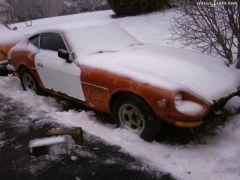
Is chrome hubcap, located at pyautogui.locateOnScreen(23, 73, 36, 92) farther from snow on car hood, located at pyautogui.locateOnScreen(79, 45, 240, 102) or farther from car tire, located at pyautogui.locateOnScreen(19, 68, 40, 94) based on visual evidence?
snow on car hood, located at pyautogui.locateOnScreen(79, 45, 240, 102)

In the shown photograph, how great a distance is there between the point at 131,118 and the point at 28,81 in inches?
111

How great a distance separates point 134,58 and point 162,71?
2.09 ft

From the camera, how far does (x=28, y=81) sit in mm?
6996

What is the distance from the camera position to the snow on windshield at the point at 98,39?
5.71 m

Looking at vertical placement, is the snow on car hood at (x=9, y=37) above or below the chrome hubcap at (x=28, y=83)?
above

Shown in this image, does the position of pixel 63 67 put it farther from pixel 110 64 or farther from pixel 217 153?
pixel 217 153

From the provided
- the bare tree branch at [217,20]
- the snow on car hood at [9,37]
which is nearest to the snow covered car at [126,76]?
the bare tree branch at [217,20]

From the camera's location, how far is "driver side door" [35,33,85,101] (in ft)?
18.2

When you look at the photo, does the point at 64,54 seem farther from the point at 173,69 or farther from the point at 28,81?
the point at 28,81

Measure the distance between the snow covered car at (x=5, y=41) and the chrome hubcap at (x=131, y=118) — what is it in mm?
4094

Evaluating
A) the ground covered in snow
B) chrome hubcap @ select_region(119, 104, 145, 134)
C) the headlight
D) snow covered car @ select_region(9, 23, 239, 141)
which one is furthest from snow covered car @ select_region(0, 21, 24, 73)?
the headlight

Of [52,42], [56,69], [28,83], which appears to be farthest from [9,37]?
[56,69]

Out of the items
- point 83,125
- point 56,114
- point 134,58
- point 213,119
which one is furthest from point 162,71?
point 56,114

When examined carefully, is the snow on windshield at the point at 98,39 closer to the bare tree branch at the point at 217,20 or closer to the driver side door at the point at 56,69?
the driver side door at the point at 56,69
